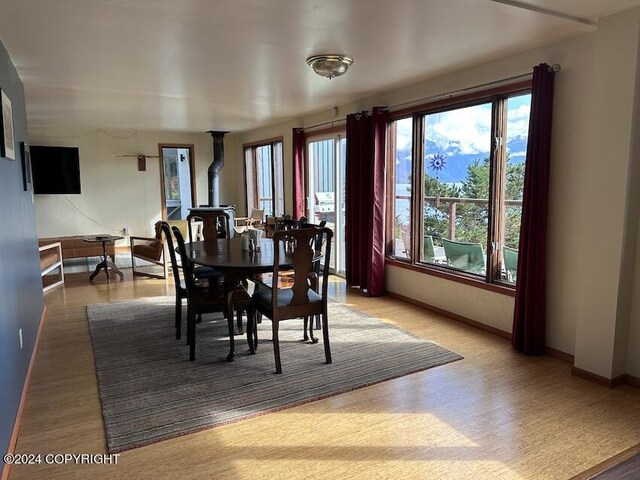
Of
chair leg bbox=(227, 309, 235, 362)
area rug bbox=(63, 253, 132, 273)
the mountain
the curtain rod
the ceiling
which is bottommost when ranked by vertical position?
area rug bbox=(63, 253, 132, 273)

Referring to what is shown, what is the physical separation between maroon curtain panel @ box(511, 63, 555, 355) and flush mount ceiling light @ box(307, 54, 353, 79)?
1.36 m

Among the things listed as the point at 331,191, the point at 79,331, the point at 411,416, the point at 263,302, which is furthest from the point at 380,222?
the point at 79,331

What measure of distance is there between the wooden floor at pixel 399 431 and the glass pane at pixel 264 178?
547 centimetres

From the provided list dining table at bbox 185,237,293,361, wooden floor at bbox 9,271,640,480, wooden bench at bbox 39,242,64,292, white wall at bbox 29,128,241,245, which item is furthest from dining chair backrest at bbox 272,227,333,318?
white wall at bbox 29,128,241,245

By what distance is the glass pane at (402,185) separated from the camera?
483 cm

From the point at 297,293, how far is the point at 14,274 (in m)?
1.73

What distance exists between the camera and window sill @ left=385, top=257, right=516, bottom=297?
3.75m

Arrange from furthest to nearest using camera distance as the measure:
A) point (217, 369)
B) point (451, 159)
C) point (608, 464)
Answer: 1. point (451, 159)
2. point (217, 369)
3. point (608, 464)

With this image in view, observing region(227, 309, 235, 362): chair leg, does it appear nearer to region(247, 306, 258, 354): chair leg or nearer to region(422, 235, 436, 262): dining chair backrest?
region(247, 306, 258, 354): chair leg

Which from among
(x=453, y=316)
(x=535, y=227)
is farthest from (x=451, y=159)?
(x=453, y=316)

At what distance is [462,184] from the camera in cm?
422

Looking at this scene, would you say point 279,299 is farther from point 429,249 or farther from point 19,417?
point 429,249

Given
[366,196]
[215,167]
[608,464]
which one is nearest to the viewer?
[608,464]

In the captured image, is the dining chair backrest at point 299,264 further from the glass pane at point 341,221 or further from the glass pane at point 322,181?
the glass pane at point 322,181
